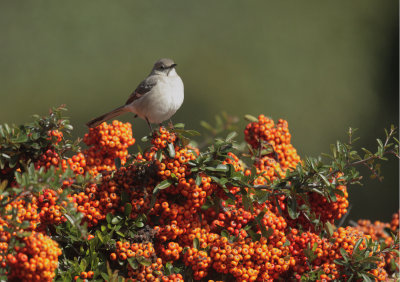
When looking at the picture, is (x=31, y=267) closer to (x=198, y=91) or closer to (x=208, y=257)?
(x=208, y=257)

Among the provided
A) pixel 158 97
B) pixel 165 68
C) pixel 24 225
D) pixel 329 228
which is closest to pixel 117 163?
pixel 24 225

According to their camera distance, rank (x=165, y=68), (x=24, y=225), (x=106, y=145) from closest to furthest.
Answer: (x=24, y=225) < (x=106, y=145) < (x=165, y=68)

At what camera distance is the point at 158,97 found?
10.2ft

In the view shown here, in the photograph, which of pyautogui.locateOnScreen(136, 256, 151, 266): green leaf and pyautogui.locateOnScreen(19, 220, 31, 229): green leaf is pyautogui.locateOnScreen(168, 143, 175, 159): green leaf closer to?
pyautogui.locateOnScreen(136, 256, 151, 266): green leaf

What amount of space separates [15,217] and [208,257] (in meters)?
0.70

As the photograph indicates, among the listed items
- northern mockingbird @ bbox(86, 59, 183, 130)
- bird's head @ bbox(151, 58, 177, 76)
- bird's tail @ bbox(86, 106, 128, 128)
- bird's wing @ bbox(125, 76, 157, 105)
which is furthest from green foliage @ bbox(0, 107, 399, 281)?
bird's head @ bbox(151, 58, 177, 76)

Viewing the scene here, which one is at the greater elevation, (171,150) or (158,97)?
(158,97)

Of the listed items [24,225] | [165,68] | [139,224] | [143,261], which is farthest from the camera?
[165,68]

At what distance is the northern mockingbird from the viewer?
3.11 metres

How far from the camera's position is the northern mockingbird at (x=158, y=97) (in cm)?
311

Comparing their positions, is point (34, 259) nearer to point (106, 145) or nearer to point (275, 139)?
point (106, 145)

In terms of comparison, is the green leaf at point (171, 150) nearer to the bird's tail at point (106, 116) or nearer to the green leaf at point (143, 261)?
the green leaf at point (143, 261)

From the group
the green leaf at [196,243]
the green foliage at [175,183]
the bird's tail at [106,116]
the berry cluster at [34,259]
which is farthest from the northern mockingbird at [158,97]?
the berry cluster at [34,259]

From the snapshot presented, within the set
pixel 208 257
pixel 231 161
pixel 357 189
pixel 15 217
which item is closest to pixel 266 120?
pixel 231 161
